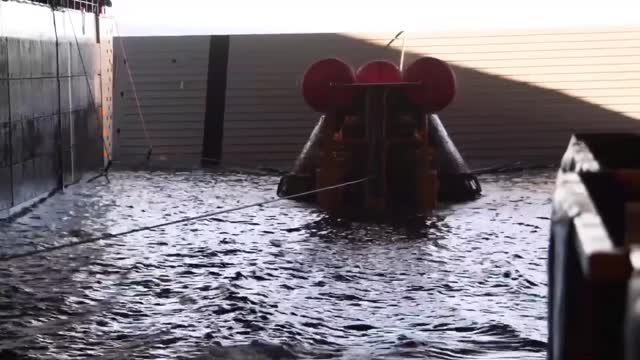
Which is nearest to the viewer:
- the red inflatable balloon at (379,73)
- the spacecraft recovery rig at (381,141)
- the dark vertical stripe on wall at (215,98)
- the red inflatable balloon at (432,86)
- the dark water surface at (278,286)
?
the dark water surface at (278,286)

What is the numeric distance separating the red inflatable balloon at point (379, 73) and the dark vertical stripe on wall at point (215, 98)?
4286 mm

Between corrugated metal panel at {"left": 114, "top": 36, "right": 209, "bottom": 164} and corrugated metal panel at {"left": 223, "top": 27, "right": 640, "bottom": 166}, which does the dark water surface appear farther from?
corrugated metal panel at {"left": 114, "top": 36, "right": 209, "bottom": 164}

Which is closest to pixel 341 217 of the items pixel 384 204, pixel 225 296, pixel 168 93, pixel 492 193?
pixel 384 204

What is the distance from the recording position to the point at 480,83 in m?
13.5

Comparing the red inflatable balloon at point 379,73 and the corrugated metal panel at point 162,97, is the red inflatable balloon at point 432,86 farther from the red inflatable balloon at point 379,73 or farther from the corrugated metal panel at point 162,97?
the corrugated metal panel at point 162,97

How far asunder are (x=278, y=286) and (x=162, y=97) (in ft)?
29.2

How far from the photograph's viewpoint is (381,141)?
897 cm

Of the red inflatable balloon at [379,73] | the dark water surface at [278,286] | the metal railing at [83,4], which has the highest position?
the metal railing at [83,4]

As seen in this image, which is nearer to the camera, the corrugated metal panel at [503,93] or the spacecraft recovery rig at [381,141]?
the spacecraft recovery rig at [381,141]

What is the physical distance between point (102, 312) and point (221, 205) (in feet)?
13.5

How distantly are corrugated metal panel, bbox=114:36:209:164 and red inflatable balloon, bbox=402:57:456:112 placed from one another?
Result: 5.38m

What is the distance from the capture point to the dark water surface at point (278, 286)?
14.0ft

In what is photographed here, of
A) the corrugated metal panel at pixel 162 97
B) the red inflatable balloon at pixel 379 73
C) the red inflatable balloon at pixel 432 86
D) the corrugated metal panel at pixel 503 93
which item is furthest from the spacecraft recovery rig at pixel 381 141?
the corrugated metal panel at pixel 162 97

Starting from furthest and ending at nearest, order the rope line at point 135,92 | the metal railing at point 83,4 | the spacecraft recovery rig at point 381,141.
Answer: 1. the rope line at point 135,92
2. the metal railing at point 83,4
3. the spacecraft recovery rig at point 381,141
